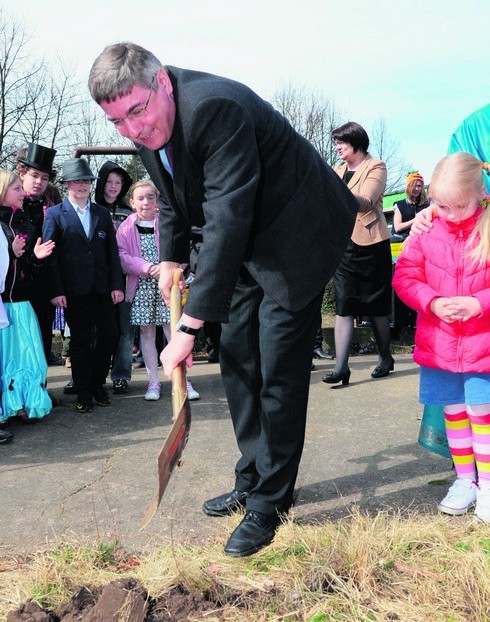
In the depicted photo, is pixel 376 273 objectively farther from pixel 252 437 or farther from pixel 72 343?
pixel 252 437

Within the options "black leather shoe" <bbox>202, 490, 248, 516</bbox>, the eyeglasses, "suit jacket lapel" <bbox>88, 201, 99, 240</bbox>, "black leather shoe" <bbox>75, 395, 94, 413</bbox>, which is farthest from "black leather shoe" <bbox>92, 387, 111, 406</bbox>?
the eyeglasses

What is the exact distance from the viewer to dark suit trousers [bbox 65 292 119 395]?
4.95 m

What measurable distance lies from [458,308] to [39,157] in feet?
11.5

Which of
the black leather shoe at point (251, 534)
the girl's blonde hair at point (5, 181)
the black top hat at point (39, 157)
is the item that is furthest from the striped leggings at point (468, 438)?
the black top hat at point (39, 157)

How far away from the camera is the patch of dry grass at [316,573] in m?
2.02

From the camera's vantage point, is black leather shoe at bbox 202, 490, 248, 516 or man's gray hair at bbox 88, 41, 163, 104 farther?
black leather shoe at bbox 202, 490, 248, 516

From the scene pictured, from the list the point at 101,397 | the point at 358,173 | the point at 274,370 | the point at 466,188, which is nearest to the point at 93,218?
the point at 101,397

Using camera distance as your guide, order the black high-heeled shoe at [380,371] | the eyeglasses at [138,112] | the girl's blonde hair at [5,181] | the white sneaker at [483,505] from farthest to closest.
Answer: the black high-heeled shoe at [380,371]
the girl's blonde hair at [5,181]
the white sneaker at [483,505]
the eyeglasses at [138,112]

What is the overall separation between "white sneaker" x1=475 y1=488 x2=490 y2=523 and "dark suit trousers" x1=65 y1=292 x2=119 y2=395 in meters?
3.00

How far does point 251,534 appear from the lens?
2521 millimetres

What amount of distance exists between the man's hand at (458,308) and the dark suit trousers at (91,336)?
2923mm

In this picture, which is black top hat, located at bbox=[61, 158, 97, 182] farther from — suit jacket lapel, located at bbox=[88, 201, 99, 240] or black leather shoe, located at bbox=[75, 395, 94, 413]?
black leather shoe, located at bbox=[75, 395, 94, 413]

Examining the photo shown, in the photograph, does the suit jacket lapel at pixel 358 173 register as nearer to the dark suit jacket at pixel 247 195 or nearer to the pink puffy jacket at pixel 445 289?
the pink puffy jacket at pixel 445 289

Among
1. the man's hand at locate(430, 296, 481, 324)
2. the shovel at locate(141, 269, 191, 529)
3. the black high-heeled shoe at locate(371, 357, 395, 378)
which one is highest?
the man's hand at locate(430, 296, 481, 324)
